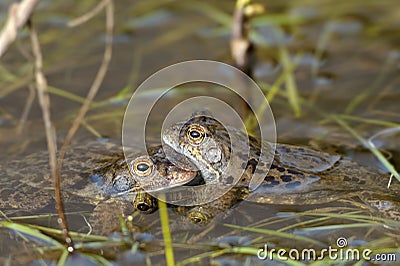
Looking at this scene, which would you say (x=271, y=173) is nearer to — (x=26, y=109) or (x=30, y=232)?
(x=30, y=232)

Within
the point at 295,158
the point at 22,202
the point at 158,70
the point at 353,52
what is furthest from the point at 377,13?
the point at 22,202

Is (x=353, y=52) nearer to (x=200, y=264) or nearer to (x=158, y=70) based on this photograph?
(x=158, y=70)

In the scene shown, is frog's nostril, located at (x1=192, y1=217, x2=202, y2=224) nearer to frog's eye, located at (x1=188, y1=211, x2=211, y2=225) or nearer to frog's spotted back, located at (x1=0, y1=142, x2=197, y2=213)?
frog's eye, located at (x1=188, y1=211, x2=211, y2=225)

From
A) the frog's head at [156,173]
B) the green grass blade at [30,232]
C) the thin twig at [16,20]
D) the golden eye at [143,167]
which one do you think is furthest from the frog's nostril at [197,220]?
the thin twig at [16,20]

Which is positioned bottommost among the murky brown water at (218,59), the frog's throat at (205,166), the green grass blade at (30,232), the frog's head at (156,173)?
the green grass blade at (30,232)

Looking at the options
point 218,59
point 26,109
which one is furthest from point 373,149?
point 26,109

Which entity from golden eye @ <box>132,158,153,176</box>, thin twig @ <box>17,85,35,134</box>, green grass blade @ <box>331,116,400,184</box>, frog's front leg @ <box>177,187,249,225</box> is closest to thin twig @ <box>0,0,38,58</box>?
golden eye @ <box>132,158,153,176</box>

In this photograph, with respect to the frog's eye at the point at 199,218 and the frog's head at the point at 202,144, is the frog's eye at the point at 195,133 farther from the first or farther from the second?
the frog's eye at the point at 199,218
